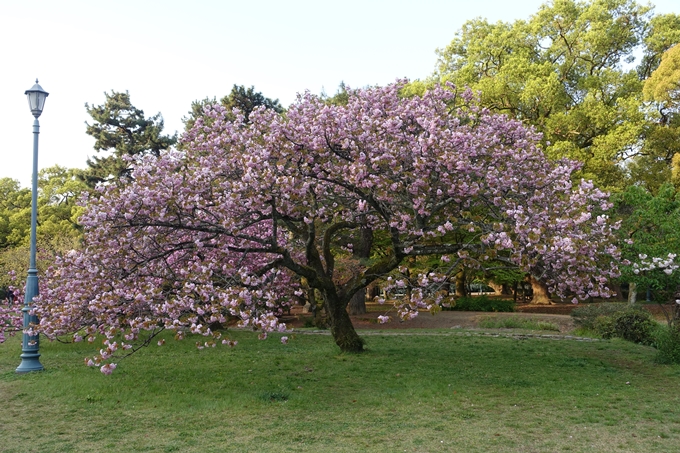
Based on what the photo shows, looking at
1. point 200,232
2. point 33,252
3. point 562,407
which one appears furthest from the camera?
point 33,252

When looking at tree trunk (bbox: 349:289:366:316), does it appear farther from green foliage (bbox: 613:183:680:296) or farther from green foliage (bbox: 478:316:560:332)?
green foliage (bbox: 613:183:680:296)

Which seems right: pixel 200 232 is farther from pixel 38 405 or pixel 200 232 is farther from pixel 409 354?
pixel 409 354

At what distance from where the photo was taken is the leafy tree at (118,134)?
3444 centimetres

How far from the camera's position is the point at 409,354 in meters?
14.2

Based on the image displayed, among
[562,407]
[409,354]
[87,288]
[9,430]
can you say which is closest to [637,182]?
[409,354]

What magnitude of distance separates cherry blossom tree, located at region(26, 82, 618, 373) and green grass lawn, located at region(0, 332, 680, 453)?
1158mm

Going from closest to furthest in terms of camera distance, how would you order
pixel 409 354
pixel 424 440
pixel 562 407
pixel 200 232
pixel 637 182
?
1. pixel 424 440
2. pixel 562 407
3. pixel 200 232
4. pixel 409 354
5. pixel 637 182

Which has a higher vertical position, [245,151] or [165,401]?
[245,151]

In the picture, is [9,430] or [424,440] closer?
[424,440]

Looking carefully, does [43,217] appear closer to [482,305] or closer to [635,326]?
[482,305]

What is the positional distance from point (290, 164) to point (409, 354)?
6197mm

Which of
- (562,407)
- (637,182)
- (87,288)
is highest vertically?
(637,182)

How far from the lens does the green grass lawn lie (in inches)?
289

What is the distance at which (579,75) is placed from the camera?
30.9m
